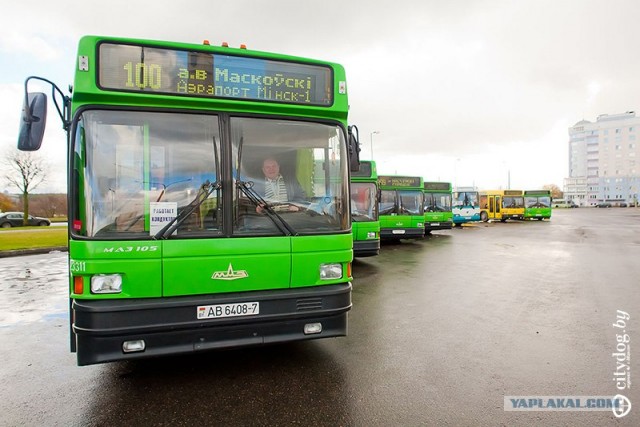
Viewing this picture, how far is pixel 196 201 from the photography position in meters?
3.70

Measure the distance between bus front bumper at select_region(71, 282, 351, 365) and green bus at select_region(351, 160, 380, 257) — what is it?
745cm

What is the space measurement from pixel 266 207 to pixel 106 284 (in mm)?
1559

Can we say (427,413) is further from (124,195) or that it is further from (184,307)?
(124,195)

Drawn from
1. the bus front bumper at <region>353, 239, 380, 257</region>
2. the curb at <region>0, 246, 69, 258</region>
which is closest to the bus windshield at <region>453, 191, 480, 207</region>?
the bus front bumper at <region>353, 239, 380, 257</region>

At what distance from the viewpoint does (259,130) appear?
4.02 m

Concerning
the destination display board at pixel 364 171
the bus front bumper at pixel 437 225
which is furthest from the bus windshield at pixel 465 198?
the destination display board at pixel 364 171

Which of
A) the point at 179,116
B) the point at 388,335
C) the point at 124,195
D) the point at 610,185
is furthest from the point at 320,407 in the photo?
the point at 610,185

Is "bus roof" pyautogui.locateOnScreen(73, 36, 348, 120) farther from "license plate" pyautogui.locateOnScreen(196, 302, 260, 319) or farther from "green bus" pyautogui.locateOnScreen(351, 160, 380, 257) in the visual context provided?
"green bus" pyautogui.locateOnScreen(351, 160, 380, 257)

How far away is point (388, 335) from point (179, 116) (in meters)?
3.76

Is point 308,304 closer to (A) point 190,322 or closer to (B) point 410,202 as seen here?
(A) point 190,322

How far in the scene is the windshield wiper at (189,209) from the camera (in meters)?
3.54

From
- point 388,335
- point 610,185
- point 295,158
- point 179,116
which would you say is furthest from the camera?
point 610,185

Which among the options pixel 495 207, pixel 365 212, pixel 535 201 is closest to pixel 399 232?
pixel 365 212

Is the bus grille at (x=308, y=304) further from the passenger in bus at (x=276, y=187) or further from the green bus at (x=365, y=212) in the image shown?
the green bus at (x=365, y=212)
